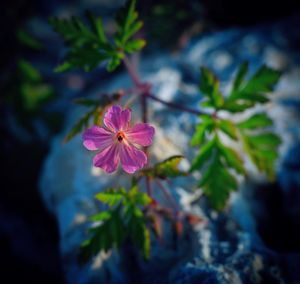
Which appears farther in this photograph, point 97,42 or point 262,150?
point 262,150

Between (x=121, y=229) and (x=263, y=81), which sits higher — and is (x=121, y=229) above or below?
below

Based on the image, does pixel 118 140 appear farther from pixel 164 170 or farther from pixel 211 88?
pixel 211 88

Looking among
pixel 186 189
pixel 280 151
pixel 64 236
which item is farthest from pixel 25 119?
pixel 280 151

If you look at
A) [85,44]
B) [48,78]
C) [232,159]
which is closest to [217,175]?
[232,159]

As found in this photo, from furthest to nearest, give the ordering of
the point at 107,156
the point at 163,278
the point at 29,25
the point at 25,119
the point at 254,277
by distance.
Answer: the point at 29,25 → the point at 25,119 → the point at 163,278 → the point at 254,277 → the point at 107,156

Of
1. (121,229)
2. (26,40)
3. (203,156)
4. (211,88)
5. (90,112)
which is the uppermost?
(26,40)

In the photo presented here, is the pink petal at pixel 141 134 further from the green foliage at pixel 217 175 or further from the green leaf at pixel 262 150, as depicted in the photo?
the green leaf at pixel 262 150

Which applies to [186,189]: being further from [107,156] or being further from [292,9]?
[292,9]
